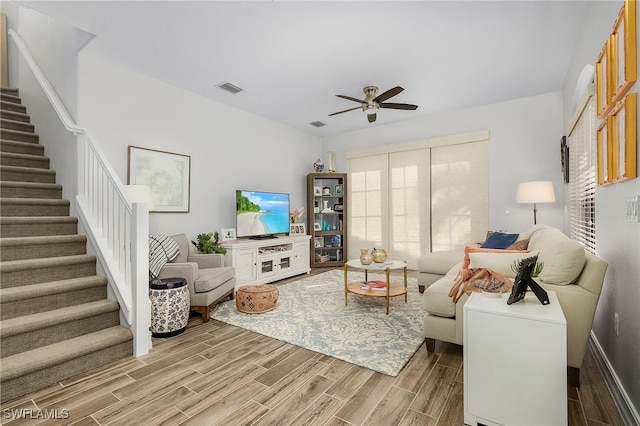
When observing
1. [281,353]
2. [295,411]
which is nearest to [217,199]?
[281,353]

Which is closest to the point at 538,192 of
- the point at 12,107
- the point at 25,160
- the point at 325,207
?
the point at 325,207

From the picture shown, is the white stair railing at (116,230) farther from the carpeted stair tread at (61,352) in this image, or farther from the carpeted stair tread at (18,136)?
the carpeted stair tread at (18,136)

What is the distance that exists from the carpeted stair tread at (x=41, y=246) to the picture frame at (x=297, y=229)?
10.6ft

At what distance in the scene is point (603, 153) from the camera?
215 cm

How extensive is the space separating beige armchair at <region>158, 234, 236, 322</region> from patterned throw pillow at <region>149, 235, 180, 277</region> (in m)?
0.07

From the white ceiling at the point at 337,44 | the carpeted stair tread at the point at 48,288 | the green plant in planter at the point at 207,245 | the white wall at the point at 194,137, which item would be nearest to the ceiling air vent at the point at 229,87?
the white ceiling at the point at 337,44

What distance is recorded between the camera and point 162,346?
2.53 m

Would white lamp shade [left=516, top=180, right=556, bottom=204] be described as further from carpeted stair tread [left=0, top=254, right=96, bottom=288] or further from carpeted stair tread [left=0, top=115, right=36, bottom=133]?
carpeted stair tread [left=0, top=115, right=36, bottom=133]

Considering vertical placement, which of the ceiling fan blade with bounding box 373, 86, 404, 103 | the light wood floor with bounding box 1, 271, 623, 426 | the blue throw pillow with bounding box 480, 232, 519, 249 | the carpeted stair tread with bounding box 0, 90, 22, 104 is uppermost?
the carpeted stair tread with bounding box 0, 90, 22, 104

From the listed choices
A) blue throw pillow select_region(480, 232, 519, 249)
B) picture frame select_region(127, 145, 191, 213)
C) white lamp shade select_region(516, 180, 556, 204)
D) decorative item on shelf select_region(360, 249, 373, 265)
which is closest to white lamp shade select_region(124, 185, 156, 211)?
picture frame select_region(127, 145, 191, 213)

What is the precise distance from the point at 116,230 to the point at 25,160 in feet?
6.00

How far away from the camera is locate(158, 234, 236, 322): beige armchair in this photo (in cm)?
306

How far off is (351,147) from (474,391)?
5.43m

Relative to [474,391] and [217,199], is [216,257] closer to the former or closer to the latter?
[217,199]
